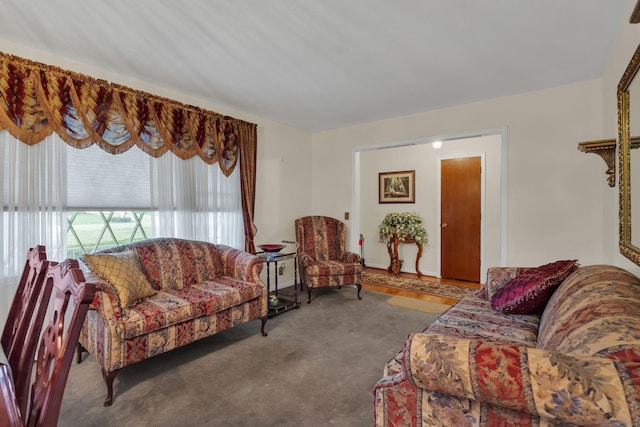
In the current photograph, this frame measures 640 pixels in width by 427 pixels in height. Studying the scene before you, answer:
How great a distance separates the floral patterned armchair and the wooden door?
1798 mm

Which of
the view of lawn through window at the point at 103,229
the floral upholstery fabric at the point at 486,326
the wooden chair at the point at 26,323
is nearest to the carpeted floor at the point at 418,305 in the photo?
the floral upholstery fabric at the point at 486,326

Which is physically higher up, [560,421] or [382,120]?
[382,120]

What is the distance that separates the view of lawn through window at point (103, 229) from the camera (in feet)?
8.21

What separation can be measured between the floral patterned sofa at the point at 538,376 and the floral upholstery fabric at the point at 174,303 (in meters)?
1.57

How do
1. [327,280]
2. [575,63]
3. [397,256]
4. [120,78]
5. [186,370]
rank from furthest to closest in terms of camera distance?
[397,256] → [327,280] → [120,78] → [575,63] → [186,370]

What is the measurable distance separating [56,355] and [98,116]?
2356 mm

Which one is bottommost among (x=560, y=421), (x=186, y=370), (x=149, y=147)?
(x=186, y=370)

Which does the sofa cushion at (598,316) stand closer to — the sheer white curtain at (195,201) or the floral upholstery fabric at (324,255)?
the floral upholstery fabric at (324,255)

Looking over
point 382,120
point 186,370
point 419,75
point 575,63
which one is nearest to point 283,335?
point 186,370

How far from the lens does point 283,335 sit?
2664 millimetres

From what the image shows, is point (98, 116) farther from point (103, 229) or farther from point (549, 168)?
point (549, 168)

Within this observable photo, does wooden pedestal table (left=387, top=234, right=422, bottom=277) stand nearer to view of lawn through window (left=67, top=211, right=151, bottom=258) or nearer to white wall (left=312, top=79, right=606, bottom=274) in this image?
white wall (left=312, top=79, right=606, bottom=274)

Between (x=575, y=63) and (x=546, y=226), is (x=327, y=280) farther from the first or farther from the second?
(x=575, y=63)

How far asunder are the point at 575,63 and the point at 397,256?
3417 mm
